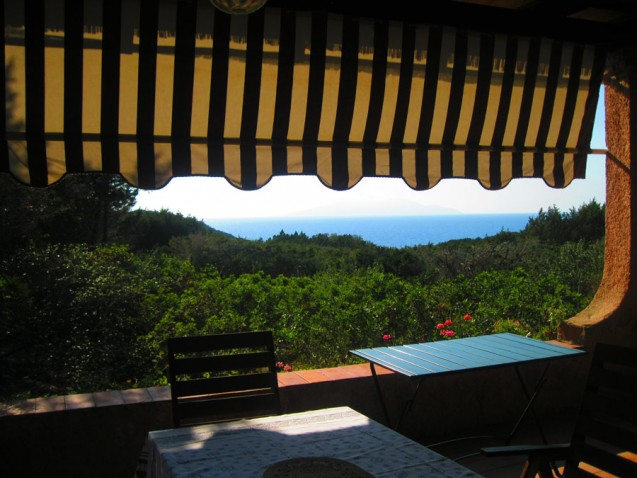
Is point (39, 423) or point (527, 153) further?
point (527, 153)

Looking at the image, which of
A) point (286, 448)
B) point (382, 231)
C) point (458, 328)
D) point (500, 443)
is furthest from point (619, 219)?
point (382, 231)

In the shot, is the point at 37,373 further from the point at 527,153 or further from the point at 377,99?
the point at 527,153

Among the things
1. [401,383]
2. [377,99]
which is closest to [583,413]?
[401,383]

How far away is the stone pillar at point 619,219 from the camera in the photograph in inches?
208

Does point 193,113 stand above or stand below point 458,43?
below

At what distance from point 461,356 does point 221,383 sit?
1602 millimetres

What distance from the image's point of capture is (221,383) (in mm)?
3535

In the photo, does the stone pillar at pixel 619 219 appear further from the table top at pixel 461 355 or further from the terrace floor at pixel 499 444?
the table top at pixel 461 355

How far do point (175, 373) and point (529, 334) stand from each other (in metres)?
4.02

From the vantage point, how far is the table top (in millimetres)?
3627

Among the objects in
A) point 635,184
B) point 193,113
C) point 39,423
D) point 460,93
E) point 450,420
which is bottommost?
point 450,420

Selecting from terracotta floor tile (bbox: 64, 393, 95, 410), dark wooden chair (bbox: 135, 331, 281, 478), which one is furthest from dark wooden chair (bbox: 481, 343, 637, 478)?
terracotta floor tile (bbox: 64, 393, 95, 410)

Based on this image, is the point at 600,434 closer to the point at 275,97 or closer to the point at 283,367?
the point at 275,97

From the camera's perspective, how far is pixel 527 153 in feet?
16.5
